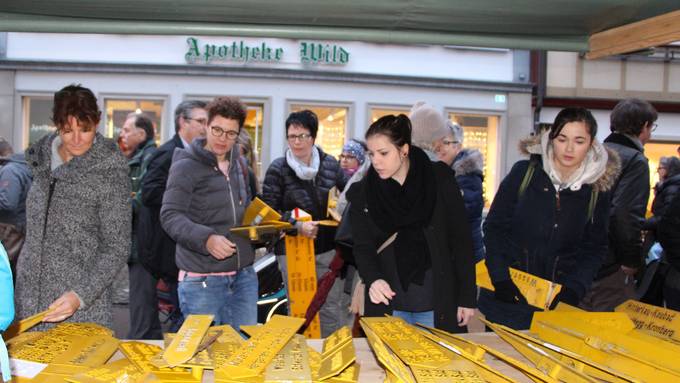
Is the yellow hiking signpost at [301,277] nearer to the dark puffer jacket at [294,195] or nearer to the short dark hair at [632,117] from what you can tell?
the dark puffer jacket at [294,195]

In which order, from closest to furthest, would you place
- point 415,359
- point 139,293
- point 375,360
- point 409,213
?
1. point 415,359
2. point 375,360
3. point 409,213
4. point 139,293

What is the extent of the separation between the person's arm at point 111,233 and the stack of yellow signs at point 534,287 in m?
1.58

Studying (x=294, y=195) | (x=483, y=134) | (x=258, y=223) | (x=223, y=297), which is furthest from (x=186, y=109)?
(x=483, y=134)

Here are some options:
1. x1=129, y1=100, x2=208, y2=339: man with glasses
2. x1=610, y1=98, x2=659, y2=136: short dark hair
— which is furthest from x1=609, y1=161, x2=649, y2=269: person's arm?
x1=129, y1=100, x2=208, y2=339: man with glasses

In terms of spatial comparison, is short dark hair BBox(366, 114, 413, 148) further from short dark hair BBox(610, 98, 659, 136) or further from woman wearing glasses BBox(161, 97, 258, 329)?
short dark hair BBox(610, 98, 659, 136)

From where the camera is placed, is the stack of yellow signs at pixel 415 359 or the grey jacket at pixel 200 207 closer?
the stack of yellow signs at pixel 415 359

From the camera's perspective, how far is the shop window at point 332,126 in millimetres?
14508

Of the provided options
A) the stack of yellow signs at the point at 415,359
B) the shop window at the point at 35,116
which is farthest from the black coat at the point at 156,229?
the shop window at the point at 35,116

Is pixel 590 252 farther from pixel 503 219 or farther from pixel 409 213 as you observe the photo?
pixel 409 213

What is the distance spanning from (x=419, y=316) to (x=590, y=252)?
0.81 m

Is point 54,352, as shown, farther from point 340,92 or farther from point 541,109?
point 541,109

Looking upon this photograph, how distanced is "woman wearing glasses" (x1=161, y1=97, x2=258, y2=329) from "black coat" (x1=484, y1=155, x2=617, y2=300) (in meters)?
1.29

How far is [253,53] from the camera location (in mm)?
14094

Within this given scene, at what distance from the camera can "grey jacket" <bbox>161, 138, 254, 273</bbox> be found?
3.37m
